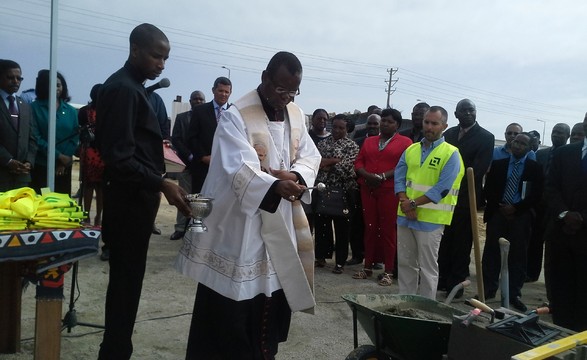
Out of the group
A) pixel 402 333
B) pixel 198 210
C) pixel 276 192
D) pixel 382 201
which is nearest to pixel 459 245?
pixel 382 201

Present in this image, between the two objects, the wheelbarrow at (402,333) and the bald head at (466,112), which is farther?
the bald head at (466,112)

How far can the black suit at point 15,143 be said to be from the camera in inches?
195

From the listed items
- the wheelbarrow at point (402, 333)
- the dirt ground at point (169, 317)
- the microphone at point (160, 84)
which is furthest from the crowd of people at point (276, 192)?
the dirt ground at point (169, 317)

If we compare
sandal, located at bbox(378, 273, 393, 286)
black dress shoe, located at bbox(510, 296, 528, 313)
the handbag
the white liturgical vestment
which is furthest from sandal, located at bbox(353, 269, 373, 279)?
the white liturgical vestment

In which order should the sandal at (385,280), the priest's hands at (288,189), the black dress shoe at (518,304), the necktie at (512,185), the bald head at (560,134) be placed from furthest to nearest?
the bald head at (560,134)
the sandal at (385,280)
the necktie at (512,185)
the black dress shoe at (518,304)
the priest's hands at (288,189)

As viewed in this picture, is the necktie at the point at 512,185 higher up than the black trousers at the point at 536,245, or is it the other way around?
the necktie at the point at 512,185

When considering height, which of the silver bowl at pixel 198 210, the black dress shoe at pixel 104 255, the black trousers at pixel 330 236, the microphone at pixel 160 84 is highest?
the microphone at pixel 160 84

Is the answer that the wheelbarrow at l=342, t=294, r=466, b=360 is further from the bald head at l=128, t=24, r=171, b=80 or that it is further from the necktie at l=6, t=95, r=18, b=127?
the necktie at l=6, t=95, r=18, b=127

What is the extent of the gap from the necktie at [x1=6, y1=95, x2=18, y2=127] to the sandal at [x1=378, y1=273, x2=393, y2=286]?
4315 millimetres

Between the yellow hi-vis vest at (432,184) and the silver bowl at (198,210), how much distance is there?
100 inches

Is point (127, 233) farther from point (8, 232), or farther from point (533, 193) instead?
point (533, 193)

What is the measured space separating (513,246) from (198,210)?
14.0ft

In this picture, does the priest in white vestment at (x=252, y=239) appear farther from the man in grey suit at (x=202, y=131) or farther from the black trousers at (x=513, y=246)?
the black trousers at (x=513, y=246)

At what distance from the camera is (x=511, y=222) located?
6098 millimetres
